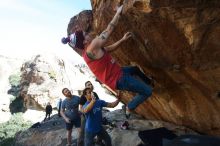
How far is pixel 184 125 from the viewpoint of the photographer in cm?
935

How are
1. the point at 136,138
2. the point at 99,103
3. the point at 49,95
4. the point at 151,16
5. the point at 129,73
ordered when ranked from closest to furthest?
the point at 151,16
the point at 129,73
the point at 99,103
the point at 136,138
the point at 49,95

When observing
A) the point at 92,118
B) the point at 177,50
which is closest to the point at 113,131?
the point at 92,118

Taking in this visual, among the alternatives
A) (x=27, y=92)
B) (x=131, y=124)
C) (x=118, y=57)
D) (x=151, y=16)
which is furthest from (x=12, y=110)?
(x=151, y=16)

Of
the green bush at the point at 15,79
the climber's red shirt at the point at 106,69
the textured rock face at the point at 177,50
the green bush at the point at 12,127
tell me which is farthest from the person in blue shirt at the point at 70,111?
the green bush at the point at 15,79

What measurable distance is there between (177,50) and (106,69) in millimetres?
1448

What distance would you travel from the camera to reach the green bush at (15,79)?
39.5 metres

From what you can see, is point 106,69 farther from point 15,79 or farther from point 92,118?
point 15,79

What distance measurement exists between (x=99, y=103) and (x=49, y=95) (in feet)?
86.8

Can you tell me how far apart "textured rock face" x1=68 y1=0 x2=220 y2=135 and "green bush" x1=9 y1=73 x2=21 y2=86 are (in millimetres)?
32122

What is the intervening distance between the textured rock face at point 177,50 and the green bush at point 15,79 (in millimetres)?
32122

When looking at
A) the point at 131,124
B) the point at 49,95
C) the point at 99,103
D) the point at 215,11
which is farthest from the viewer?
the point at 49,95

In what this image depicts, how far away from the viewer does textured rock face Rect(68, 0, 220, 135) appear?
18.5ft

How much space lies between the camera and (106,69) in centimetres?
621

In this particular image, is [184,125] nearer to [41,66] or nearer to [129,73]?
[129,73]
